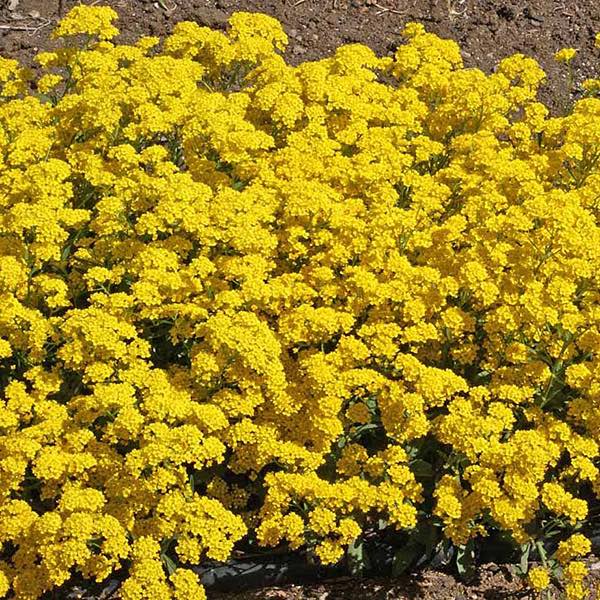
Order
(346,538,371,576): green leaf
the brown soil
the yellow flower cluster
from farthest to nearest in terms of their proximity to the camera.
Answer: the brown soil → (346,538,371,576): green leaf → the yellow flower cluster

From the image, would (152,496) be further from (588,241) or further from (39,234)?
(588,241)

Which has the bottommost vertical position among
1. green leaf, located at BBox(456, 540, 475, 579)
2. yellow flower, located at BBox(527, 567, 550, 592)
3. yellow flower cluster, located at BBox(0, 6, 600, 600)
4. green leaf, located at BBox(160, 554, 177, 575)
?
green leaf, located at BBox(160, 554, 177, 575)

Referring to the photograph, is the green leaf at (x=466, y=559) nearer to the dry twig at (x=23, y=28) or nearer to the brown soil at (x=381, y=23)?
the brown soil at (x=381, y=23)

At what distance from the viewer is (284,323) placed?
4.74 meters

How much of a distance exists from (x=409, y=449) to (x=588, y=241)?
1.46 metres

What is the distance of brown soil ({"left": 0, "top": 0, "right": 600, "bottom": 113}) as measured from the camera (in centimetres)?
830

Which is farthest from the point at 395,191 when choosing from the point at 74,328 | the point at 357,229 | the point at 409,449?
the point at 74,328

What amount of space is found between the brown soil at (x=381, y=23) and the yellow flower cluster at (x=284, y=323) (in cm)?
253

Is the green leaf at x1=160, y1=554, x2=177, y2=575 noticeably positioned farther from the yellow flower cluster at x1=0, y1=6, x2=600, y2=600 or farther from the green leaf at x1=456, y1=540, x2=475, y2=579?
the green leaf at x1=456, y1=540, x2=475, y2=579

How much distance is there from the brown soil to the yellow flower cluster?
Answer: 2529mm

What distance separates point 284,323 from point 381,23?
4.86 m

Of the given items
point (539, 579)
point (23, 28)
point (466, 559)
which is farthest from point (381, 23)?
Answer: point (539, 579)

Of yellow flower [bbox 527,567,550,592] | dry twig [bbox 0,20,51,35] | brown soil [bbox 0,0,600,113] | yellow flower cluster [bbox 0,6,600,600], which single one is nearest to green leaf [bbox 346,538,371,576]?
yellow flower cluster [bbox 0,6,600,600]

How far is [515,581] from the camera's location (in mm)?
4891
